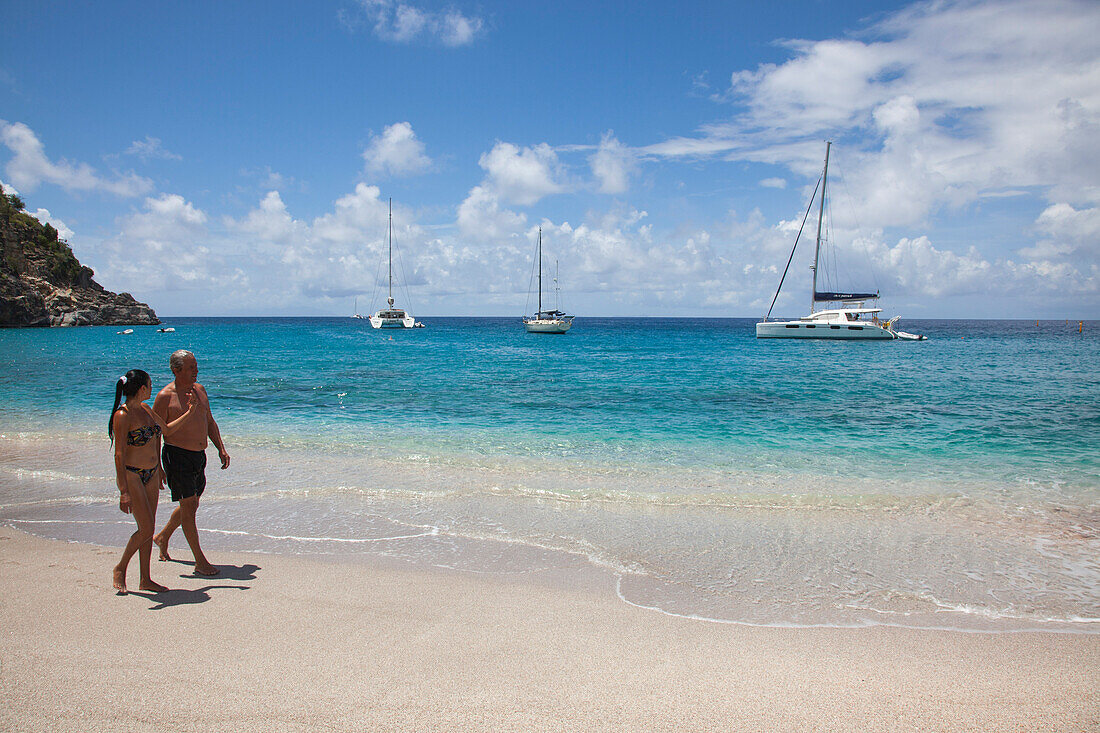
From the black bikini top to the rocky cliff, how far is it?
92855 millimetres

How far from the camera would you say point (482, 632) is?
438 cm

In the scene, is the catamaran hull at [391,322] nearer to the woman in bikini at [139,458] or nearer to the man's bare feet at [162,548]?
the man's bare feet at [162,548]

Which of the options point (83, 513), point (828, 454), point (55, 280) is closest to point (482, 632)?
point (83, 513)

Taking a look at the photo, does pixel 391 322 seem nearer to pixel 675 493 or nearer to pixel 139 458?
pixel 675 493

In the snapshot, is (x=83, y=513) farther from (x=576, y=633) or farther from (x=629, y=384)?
(x=629, y=384)

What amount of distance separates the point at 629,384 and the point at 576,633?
20.6 meters

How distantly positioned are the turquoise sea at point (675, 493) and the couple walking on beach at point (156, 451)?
44.5 inches

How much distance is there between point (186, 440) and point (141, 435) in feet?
1.39

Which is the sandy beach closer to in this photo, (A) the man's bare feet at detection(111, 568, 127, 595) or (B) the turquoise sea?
(A) the man's bare feet at detection(111, 568, 127, 595)

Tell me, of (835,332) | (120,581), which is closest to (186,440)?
(120,581)

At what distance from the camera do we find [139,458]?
4.71 metres

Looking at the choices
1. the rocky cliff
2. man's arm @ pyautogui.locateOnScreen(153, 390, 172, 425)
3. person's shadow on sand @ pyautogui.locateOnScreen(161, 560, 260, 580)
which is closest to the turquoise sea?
person's shadow on sand @ pyautogui.locateOnScreen(161, 560, 260, 580)

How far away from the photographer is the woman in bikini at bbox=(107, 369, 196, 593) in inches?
180

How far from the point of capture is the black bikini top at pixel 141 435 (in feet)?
15.2
